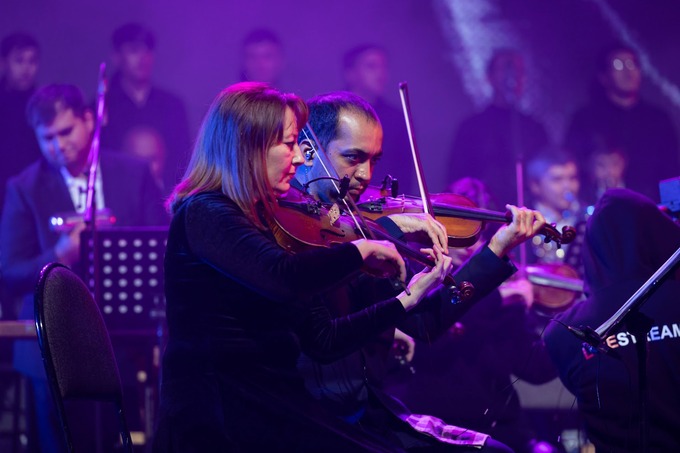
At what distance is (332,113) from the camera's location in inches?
112

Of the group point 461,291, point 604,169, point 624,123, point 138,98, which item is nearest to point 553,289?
point 461,291

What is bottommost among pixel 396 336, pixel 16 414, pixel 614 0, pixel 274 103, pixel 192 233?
pixel 16 414

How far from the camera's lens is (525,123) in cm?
675

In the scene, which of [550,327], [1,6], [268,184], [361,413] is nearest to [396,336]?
[550,327]

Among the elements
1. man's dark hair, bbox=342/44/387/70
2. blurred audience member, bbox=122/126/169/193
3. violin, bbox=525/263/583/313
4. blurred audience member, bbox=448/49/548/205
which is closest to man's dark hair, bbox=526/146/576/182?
blurred audience member, bbox=448/49/548/205

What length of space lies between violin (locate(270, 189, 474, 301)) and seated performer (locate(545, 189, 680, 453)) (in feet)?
2.39

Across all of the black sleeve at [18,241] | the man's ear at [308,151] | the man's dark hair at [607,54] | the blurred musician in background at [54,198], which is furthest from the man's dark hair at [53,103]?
the man's dark hair at [607,54]

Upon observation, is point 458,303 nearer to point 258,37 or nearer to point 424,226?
point 424,226

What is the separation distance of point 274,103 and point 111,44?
14.5 ft

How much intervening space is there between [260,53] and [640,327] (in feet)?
15.0

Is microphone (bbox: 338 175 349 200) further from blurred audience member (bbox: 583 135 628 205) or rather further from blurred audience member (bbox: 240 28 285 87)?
blurred audience member (bbox: 583 135 628 205)

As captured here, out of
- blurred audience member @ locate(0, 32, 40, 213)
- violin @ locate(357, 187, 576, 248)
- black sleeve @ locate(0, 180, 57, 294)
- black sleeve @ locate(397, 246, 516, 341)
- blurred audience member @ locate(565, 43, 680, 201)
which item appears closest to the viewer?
black sleeve @ locate(397, 246, 516, 341)

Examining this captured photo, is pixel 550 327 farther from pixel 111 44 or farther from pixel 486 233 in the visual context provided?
pixel 111 44

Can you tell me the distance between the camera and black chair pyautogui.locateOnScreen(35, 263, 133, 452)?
2.06 m
